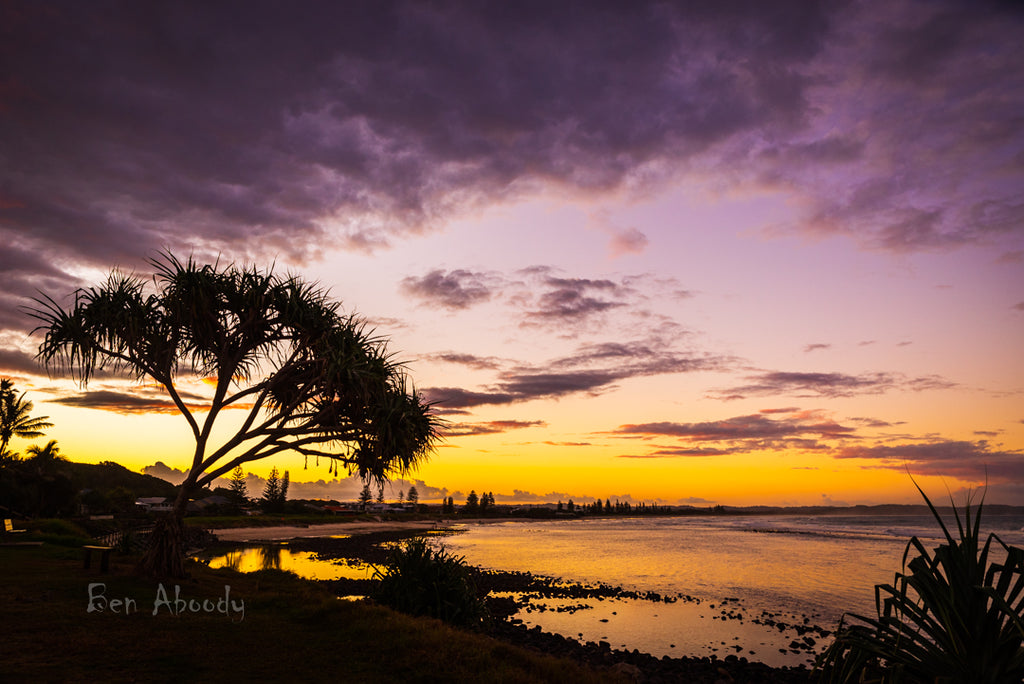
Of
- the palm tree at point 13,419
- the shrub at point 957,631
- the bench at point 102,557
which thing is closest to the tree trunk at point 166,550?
the bench at point 102,557

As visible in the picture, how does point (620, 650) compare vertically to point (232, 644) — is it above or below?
below

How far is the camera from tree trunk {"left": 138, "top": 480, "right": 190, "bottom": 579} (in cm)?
1697

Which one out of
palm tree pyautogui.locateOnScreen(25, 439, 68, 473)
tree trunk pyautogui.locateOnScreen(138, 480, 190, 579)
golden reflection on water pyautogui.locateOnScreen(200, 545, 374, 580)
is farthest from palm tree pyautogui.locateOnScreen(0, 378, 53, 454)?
tree trunk pyautogui.locateOnScreen(138, 480, 190, 579)

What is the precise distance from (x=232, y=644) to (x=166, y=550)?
24.8 ft

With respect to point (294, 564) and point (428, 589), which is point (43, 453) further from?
point (428, 589)

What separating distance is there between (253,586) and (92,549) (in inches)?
193

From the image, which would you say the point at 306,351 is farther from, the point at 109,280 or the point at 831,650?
the point at 831,650

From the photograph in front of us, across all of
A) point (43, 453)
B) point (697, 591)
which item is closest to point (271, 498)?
point (43, 453)

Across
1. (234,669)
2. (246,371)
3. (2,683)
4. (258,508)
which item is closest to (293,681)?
(234,669)

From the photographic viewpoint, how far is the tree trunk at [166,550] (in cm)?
1697

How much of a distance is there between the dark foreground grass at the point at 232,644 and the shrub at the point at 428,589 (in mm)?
1613

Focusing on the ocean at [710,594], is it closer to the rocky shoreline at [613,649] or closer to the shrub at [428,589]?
the rocky shoreline at [613,649]

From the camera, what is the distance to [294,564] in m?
35.7

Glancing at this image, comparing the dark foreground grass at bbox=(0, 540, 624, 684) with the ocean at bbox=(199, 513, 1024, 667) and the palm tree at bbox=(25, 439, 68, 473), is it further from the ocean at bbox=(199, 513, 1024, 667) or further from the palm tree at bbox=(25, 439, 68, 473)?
the palm tree at bbox=(25, 439, 68, 473)
